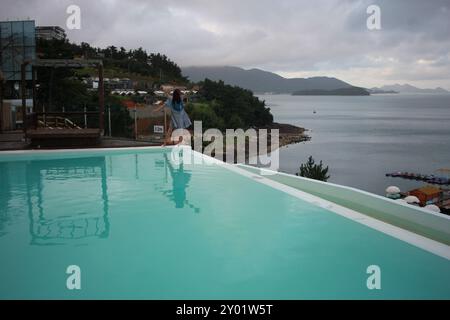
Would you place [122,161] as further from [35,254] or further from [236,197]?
[35,254]

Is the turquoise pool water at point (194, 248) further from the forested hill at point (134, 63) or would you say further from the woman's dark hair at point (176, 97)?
the forested hill at point (134, 63)

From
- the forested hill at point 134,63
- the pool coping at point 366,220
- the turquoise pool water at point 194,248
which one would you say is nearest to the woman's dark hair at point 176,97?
the pool coping at point 366,220

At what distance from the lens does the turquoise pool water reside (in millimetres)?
2938

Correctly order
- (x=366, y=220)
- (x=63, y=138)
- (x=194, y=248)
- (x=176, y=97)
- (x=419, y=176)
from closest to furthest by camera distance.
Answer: (x=194, y=248), (x=366, y=220), (x=176, y=97), (x=63, y=138), (x=419, y=176)

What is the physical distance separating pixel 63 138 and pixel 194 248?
8.08 metres

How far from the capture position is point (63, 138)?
35.2 ft

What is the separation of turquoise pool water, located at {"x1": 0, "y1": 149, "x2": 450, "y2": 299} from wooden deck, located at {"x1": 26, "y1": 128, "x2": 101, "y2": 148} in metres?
4.29

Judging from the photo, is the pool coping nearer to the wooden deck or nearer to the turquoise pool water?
the turquoise pool water

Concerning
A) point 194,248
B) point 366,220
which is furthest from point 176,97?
point 194,248

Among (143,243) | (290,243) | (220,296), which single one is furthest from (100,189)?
(220,296)

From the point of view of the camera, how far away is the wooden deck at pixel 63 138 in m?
10.5

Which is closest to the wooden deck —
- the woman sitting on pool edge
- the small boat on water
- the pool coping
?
the woman sitting on pool edge

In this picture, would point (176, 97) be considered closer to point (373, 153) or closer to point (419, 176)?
point (419, 176)

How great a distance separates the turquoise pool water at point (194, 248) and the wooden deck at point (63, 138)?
169 inches
